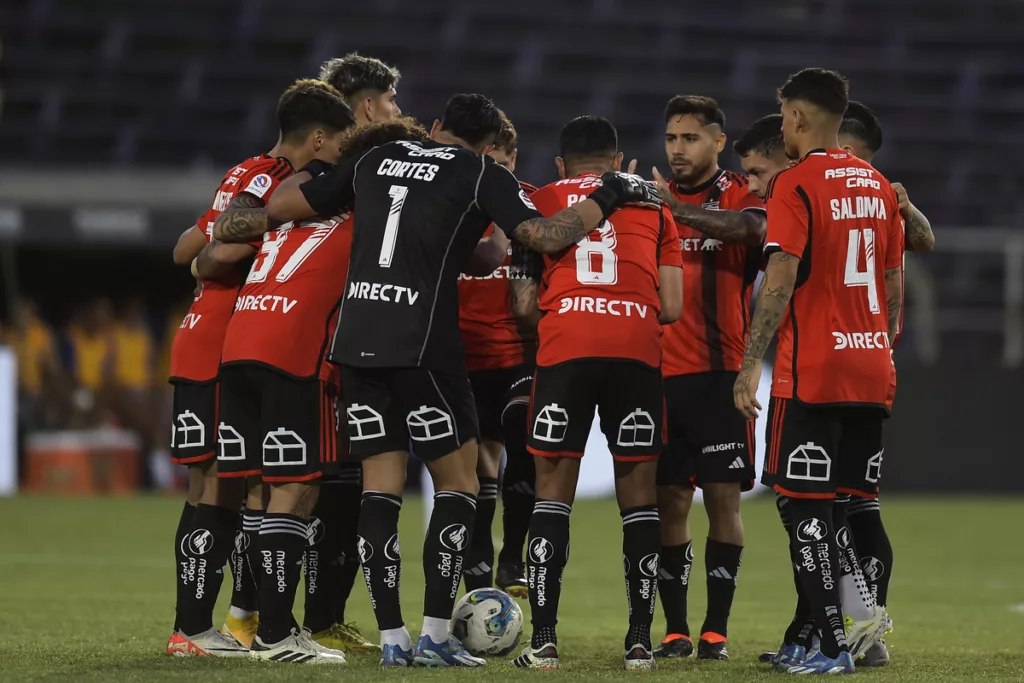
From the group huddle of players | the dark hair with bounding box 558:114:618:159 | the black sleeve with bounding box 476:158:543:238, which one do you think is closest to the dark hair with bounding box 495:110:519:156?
the group huddle of players

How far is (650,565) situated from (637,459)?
0.42 metres

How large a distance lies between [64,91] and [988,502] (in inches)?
522

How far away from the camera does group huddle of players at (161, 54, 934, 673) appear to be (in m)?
5.39

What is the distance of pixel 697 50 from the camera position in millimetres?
21125

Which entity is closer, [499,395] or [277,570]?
[277,570]

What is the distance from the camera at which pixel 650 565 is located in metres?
5.55

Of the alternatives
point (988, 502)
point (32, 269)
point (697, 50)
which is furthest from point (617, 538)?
point (697, 50)

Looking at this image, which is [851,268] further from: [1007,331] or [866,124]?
[1007,331]

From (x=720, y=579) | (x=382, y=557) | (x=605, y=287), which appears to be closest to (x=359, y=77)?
(x=605, y=287)

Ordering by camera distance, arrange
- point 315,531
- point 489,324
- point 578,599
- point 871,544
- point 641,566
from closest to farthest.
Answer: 1. point 641,566
2. point 871,544
3. point 315,531
4. point 489,324
5. point 578,599

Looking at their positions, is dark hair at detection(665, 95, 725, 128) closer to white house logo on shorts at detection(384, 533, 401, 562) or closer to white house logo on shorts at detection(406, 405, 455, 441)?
white house logo on shorts at detection(406, 405, 455, 441)

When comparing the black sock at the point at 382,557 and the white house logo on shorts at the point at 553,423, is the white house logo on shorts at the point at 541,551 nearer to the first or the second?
the white house logo on shorts at the point at 553,423

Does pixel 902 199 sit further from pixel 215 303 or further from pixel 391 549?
pixel 215 303

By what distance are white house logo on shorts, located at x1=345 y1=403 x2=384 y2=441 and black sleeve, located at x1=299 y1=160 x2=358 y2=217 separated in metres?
0.81
